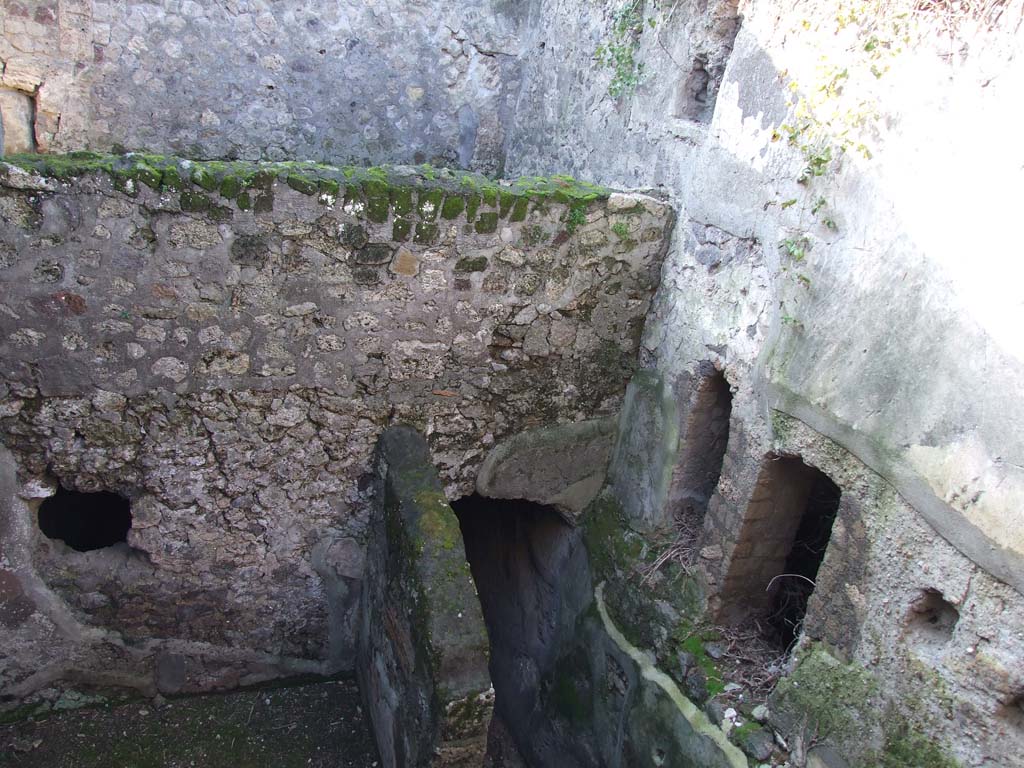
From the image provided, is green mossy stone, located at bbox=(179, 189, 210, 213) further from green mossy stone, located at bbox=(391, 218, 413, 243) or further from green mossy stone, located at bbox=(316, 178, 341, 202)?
green mossy stone, located at bbox=(391, 218, 413, 243)

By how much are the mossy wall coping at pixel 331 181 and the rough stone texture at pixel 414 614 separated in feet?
3.95

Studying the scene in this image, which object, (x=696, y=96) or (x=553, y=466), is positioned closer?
(x=696, y=96)

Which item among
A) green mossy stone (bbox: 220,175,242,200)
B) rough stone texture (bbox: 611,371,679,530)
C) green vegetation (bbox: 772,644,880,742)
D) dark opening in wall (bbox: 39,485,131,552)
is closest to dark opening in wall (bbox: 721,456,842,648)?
green vegetation (bbox: 772,644,880,742)

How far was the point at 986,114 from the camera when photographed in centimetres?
274

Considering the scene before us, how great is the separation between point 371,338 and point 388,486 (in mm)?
729

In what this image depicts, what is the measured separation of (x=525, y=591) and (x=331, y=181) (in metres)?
3.19

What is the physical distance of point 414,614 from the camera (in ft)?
11.6

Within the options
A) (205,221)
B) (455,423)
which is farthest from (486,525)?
(205,221)

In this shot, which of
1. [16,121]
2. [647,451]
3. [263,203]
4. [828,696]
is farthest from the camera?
[16,121]

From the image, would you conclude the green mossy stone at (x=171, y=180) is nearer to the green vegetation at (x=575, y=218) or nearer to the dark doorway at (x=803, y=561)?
the green vegetation at (x=575, y=218)

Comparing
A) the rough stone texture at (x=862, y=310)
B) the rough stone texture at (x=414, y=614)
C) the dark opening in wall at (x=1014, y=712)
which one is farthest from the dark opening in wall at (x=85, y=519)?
the dark opening in wall at (x=1014, y=712)

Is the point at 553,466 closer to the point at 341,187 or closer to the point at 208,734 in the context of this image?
the point at 341,187

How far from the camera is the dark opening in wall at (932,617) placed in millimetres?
2971

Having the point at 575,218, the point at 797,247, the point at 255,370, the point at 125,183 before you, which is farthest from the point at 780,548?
the point at 125,183
